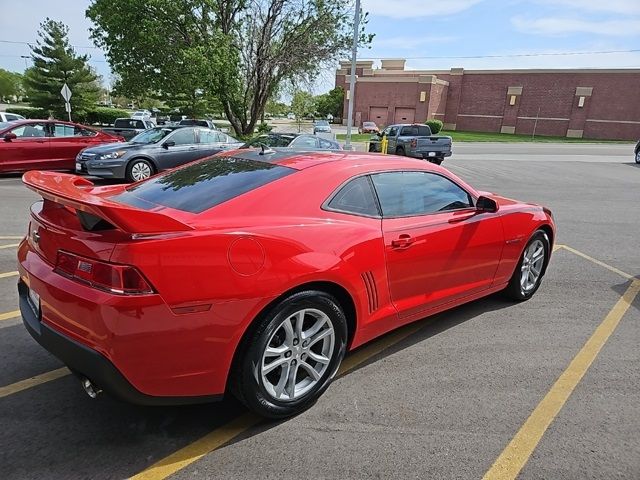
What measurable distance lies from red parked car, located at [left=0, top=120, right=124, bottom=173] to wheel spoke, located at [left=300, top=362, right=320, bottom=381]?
1153 cm

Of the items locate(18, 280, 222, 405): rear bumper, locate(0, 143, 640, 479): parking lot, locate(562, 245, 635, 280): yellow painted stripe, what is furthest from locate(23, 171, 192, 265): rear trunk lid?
locate(562, 245, 635, 280): yellow painted stripe

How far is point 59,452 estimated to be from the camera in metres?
2.39

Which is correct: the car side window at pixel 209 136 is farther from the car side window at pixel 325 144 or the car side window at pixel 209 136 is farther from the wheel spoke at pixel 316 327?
the wheel spoke at pixel 316 327

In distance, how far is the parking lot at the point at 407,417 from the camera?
94.6 inches

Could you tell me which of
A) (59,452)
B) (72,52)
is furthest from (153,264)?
(72,52)

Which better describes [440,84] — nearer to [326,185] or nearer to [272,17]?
[272,17]

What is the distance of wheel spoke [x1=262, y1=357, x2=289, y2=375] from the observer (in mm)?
2613

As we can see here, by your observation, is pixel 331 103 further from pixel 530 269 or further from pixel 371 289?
pixel 371 289

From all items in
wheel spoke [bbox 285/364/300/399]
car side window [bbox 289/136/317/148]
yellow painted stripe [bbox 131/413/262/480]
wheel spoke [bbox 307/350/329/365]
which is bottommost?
yellow painted stripe [bbox 131/413/262/480]

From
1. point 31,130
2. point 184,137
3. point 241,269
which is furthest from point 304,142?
point 241,269

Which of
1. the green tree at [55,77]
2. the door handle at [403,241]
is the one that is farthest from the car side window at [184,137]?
the green tree at [55,77]

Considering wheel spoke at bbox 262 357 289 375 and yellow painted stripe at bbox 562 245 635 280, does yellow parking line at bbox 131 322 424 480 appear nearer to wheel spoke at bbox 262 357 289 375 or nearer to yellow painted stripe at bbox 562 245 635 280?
wheel spoke at bbox 262 357 289 375

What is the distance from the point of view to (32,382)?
3.01 m

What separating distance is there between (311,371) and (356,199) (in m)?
1.16
